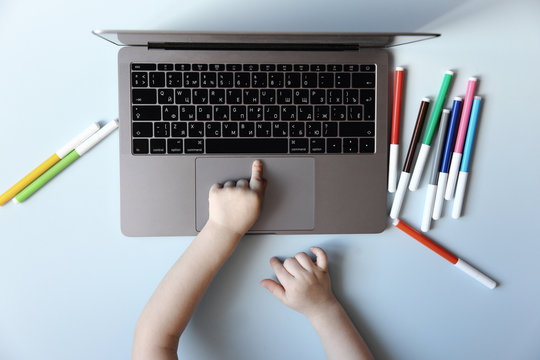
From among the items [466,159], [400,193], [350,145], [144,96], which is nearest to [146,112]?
[144,96]

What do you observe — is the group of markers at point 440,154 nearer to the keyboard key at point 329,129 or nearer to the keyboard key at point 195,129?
the keyboard key at point 329,129

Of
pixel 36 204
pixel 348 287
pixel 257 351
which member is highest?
pixel 36 204

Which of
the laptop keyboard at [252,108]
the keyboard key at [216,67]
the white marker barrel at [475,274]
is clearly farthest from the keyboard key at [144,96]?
the white marker barrel at [475,274]

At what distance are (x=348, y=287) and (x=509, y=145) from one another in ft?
1.37

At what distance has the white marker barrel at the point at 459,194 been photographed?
62 centimetres

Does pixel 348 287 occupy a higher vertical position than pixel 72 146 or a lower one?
lower

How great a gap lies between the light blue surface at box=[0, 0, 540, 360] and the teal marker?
15 millimetres

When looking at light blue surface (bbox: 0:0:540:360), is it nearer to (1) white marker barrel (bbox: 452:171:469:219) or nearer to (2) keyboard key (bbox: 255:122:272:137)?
(1) white marker barrel (bbox: 452:171:469:219)

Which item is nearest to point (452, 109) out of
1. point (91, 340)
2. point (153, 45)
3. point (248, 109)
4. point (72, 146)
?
point (248, 109)

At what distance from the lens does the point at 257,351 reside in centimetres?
64

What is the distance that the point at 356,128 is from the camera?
593 mm

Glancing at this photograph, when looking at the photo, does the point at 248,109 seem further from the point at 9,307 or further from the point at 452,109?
→ the point at 9,307

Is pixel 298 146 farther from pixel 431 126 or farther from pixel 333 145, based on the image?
pixel 431 126

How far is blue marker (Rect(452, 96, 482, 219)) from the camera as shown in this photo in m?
0.62
